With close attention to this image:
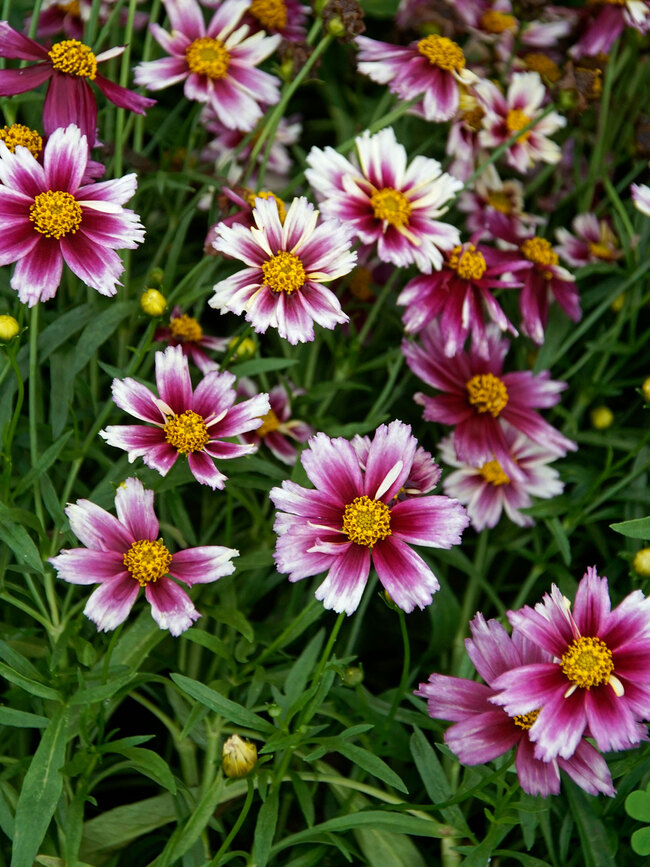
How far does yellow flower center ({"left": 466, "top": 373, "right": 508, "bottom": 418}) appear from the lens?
1.32 m

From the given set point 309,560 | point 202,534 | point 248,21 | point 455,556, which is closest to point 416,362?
point 455,556

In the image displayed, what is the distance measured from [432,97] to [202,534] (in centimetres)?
63

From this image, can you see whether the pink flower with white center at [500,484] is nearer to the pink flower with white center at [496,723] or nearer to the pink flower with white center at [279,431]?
the pink flower with white center at [279,431]

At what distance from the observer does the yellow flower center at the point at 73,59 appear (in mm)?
1120

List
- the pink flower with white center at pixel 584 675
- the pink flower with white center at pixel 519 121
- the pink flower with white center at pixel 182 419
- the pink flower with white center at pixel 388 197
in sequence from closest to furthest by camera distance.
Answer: the pink flower with white center at pixel 584 675 < the pink flower with white center at pixel 182 419 < the pink flower with white center at pixel 388 197 < the pink flower with white center at pixel 519 121

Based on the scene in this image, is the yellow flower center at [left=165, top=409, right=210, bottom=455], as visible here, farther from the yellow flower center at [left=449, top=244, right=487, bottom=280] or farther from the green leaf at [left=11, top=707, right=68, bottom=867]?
the yellow flower center at [left=449, top=244, right=487, bottom=280]

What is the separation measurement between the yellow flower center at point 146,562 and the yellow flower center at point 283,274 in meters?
0.29

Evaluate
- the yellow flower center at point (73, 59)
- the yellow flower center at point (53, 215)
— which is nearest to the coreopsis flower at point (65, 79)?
the yellow flower center at point (73, 59)

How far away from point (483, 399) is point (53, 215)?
592mm

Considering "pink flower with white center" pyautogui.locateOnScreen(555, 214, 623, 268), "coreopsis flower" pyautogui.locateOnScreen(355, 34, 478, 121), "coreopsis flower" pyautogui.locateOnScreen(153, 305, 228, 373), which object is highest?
"coreopsis flower" pyautogui.locateOnScreen(355, 34, 478, 121)

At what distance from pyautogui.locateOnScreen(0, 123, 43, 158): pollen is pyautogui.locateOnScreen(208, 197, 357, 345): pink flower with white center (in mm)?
238

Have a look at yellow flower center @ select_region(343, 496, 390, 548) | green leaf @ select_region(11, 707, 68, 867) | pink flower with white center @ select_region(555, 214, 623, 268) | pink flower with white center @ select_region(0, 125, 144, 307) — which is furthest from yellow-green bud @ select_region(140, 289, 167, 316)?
pink flower with white center @ select_region(555, 214, 623, 268)

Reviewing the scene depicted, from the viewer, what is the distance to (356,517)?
934 millimetres

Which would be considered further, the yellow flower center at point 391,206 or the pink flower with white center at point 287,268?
the yellow flower center at point 391,206
